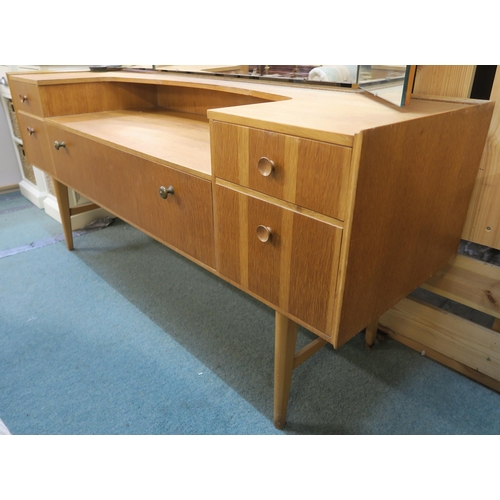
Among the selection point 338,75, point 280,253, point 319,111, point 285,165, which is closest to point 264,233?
point 280,253

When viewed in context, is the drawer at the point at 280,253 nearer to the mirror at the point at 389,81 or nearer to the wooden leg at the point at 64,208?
the mirror at the point at 389,81

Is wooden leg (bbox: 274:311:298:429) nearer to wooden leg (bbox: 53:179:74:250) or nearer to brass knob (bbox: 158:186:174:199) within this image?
brass knob (bbox: 158:186:174:199)

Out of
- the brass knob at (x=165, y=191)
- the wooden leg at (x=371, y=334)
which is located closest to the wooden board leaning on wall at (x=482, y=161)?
the wooden leg at (x=371, y=334)

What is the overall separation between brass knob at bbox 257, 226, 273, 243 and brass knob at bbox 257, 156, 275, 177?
109 mm

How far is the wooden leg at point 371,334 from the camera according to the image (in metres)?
1.32

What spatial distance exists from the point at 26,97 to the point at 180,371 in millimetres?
1211

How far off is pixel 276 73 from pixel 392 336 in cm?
91

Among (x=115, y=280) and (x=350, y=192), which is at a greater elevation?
(x=350, y=192)

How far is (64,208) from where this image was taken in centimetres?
191

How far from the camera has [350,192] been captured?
26.9 inches

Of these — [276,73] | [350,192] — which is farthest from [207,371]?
[276,73]

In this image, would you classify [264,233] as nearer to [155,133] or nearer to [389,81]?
[389,81]

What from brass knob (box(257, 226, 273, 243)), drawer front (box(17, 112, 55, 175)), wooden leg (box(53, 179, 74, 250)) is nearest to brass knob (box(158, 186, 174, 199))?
brass knob (box(257, 226, 273, 243))

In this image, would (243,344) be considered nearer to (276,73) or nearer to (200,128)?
(200,128)
